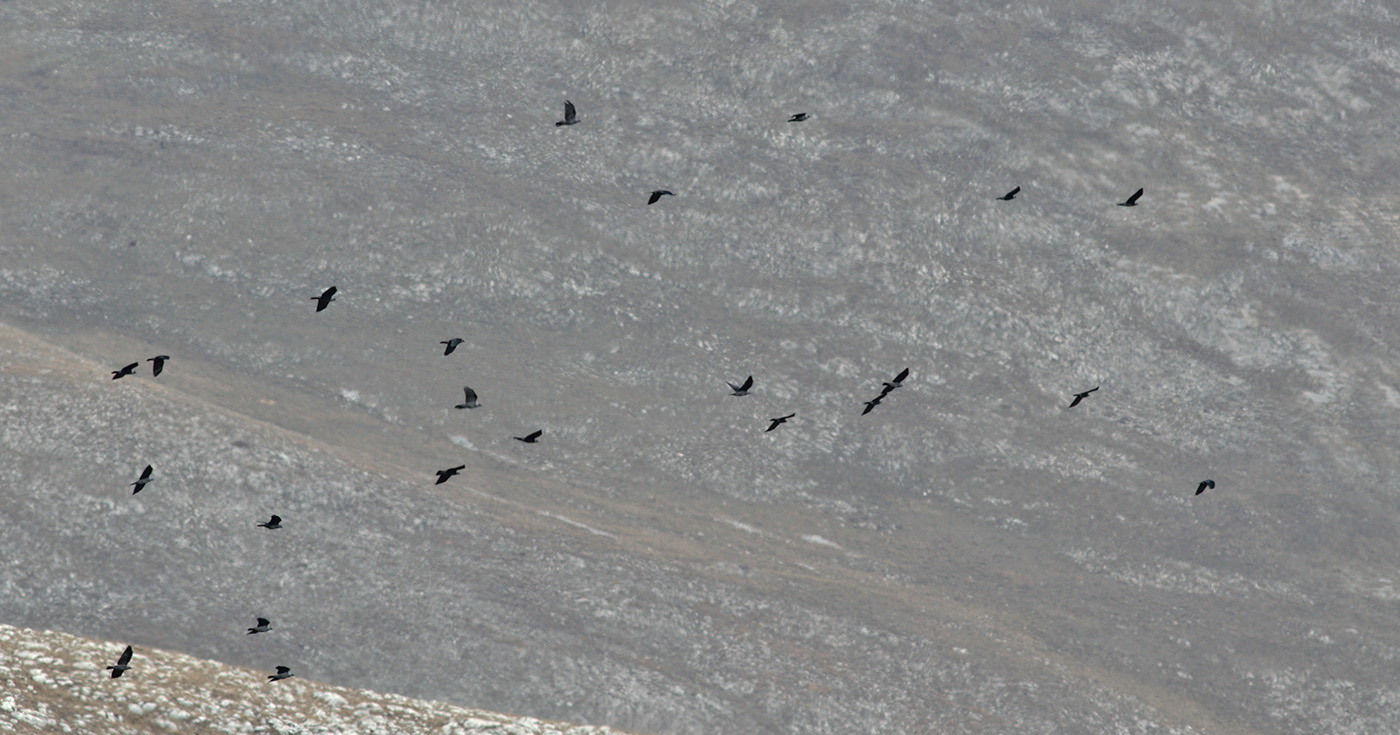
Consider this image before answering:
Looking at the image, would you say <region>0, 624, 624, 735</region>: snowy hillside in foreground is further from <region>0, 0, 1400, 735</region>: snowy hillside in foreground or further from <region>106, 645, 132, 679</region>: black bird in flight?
<region>0, 0, 1400, 735</region>: snowy hillside in foreground

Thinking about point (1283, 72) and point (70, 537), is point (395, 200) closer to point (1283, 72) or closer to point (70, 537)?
point (70, 537)

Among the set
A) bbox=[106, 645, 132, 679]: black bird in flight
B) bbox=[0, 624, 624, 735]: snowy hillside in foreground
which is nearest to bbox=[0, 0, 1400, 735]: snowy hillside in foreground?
bbox=[0, 624, 624, 735]: snowy hillside in foreground

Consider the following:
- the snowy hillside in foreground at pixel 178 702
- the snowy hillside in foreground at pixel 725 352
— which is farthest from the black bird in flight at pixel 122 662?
the snowy hillside in foreground at pixel 725 352

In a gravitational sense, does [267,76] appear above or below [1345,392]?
above

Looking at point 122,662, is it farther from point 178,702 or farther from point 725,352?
point 725,352

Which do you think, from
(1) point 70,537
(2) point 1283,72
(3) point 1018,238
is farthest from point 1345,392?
(1) point 70,537

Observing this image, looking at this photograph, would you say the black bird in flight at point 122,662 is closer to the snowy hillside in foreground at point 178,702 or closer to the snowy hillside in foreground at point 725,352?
the snowy hillside in foreground at point 178,702
